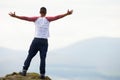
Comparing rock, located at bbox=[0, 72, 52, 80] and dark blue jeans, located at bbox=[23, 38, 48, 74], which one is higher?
dark blue jeans, located at bbox=[23, 38, 48, 74]

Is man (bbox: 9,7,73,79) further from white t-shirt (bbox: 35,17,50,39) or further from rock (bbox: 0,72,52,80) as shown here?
rock (bbox: 0,72,52,80)

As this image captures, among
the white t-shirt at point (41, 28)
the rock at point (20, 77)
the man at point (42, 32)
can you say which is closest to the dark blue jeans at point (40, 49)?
the man at point (42, 32)

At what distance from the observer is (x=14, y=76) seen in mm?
27734

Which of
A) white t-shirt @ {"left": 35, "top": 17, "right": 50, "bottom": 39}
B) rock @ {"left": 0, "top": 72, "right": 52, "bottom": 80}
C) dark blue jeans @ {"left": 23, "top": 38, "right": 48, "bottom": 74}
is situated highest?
white t-shirt @ {"left": 35, "top": 17, "right": 50, "bottom": 39}

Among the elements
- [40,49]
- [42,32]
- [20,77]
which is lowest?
[20,77]

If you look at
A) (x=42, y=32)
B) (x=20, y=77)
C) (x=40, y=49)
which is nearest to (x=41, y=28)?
(x=42, y=32)

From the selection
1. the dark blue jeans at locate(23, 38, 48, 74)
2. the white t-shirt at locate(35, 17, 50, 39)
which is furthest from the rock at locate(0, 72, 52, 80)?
the white t-shirt at locate(35, 17, 50, 39)

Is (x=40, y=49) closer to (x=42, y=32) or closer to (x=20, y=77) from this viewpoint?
(x=42, y=32)

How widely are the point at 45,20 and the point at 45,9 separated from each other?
1.96 ft

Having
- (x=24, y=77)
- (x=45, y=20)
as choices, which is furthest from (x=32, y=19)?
(x=24, y=77)

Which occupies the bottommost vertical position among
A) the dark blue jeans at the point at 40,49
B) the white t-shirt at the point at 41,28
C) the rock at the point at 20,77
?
the rock at the point at 20,77

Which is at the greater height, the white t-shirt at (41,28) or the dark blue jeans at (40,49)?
the white t-shirt at (41,28)

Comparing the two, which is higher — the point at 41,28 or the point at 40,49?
the point at 41,28

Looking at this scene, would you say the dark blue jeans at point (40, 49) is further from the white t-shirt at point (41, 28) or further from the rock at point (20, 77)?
the rock at point (20, 77)
